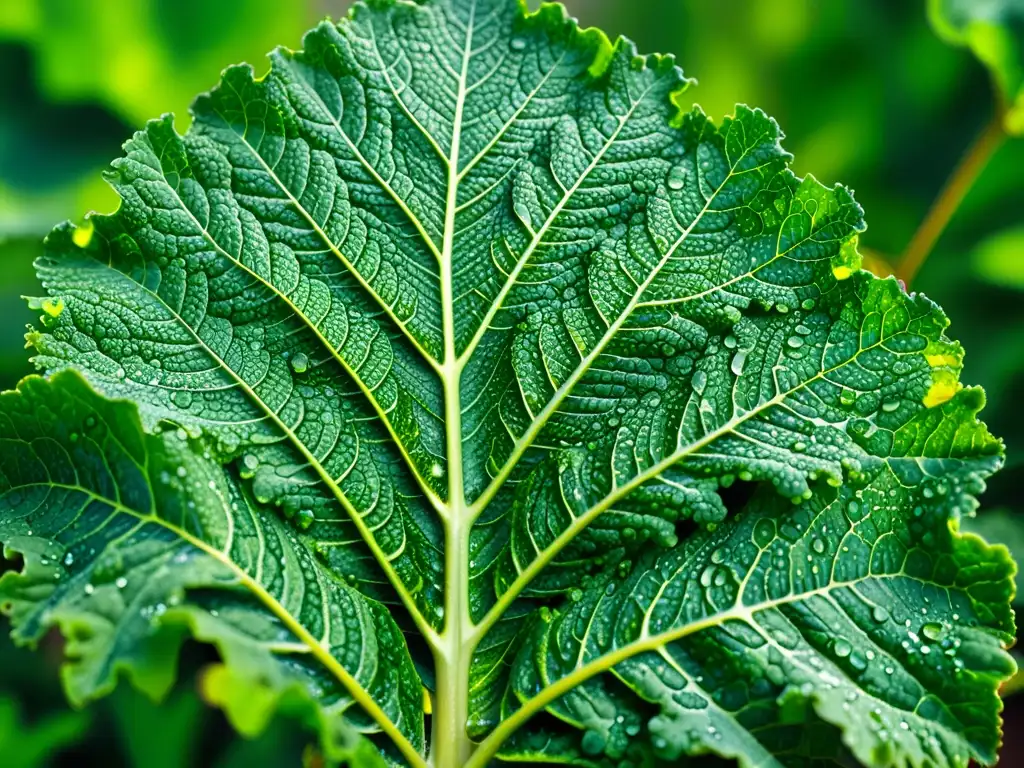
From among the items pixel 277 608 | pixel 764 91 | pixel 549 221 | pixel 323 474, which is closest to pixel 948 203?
pixel 764 91

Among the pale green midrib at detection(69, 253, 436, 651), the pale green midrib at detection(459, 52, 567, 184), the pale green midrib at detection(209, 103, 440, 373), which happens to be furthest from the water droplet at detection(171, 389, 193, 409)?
the pale green midrib at detection(459, 52, 567, 184)

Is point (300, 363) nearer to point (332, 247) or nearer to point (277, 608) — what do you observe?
point (332, 247)

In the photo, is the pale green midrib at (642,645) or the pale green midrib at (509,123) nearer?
the pale green midrib at (642,645)

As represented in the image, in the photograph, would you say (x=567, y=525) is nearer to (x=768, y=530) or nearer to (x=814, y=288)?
(x=768, y=530)

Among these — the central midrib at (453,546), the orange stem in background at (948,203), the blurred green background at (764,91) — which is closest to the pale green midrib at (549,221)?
the central midrib at (453,546)

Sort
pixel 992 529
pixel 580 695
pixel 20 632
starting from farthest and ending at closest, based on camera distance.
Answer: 1. pixel 992 529
2. pixel 580 695
3. pixel 20 632

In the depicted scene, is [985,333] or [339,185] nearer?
[339,185]

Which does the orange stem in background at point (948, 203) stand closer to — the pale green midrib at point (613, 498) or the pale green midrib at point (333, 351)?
the pale green midrib at point (613, 498)

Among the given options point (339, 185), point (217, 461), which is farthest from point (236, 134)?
point (217, 461)
